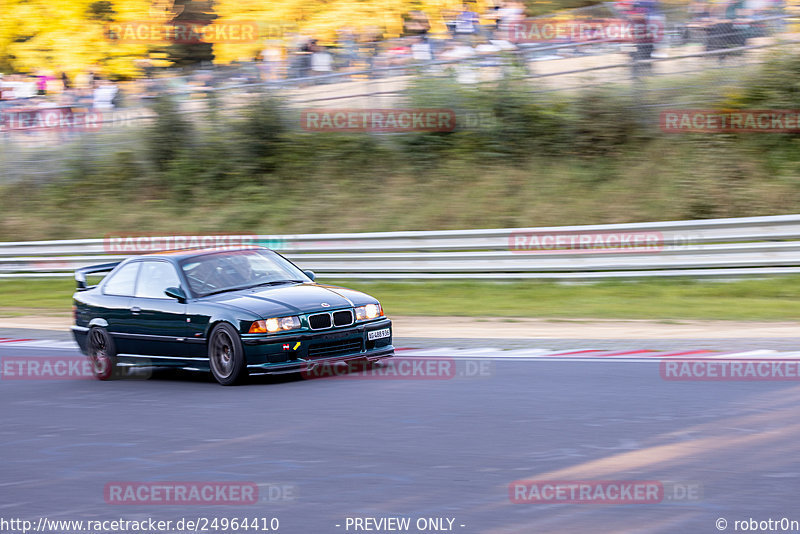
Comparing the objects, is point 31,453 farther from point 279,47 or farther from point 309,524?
point 279,47

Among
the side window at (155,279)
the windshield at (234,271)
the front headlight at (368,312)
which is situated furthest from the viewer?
the side window at (155,279)

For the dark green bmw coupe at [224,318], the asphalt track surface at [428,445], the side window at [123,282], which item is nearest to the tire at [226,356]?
the dark green bmw coupe at [224,318]

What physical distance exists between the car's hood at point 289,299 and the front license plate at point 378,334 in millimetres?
305

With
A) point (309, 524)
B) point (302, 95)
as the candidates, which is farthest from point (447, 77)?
point (309, 524)

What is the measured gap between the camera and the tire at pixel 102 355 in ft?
36.8

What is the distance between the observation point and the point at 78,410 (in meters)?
9.16

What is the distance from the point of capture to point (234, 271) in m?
10.8

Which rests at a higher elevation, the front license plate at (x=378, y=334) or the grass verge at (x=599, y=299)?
the front license plate at (x=378, y=334)

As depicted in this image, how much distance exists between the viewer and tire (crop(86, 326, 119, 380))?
11211 mm

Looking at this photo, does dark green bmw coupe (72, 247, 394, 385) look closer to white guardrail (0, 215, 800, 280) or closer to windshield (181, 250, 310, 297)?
windshield (181, 250, 310, 297)

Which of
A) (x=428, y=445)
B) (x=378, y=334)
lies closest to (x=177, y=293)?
(x=378, y=334)

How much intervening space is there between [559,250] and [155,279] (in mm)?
8074

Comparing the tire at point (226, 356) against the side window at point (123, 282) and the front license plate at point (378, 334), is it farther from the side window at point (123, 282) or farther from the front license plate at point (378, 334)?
the side window at point (123, 282)

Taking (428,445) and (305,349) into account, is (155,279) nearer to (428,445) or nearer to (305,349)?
(305,349)
